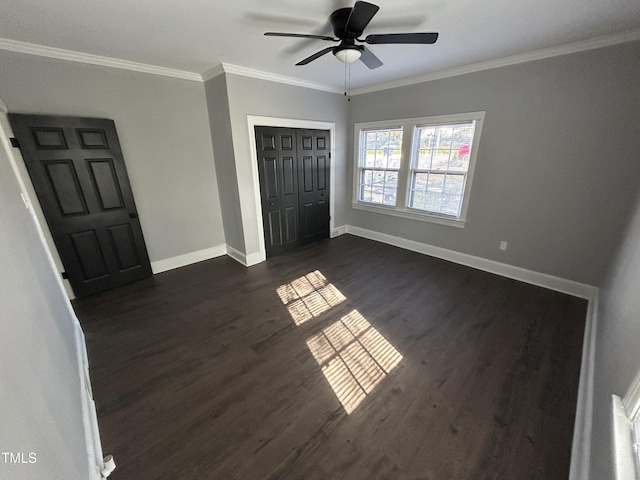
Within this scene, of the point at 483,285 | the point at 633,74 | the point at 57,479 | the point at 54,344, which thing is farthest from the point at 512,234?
the point at 54,344

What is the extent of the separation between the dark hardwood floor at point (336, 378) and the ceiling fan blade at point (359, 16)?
241cm

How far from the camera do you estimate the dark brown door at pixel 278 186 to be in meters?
3.53

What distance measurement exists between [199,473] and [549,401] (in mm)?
2209

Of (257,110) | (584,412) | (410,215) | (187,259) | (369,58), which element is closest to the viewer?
(584,412)

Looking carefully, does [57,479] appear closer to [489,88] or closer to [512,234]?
[512,234]

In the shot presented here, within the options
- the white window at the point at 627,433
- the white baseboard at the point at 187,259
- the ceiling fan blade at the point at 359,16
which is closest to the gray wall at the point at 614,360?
the white window at the point at 627,433

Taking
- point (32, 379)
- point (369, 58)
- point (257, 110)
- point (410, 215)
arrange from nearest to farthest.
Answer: point (32, 379)
point (369, 58)
point (257, 110)
point (410, 215)

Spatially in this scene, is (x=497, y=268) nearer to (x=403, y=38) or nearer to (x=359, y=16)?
(x=403, y=38)

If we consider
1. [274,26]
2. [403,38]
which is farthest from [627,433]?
[274,26]

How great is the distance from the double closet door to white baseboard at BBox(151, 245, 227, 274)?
83 centimetres

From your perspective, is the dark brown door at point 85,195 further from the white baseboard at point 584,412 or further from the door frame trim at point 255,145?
the white baseboard at point 584,412

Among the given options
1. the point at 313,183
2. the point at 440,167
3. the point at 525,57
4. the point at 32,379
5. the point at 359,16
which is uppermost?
the point at 525,57

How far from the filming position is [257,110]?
328 cm

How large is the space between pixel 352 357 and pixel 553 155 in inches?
119
